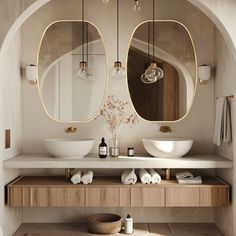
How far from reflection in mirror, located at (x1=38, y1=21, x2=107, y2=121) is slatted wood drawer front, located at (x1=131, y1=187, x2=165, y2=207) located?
1.09 m

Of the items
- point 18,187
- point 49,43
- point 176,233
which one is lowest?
point 176,233

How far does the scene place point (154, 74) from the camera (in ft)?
14.4

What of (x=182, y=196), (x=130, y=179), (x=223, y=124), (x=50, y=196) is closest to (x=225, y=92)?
(x=223, y=124)

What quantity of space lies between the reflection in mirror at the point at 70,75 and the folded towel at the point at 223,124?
1321 mm

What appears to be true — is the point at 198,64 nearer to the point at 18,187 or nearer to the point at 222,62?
the point at 222,62

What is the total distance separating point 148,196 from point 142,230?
0.54 meters

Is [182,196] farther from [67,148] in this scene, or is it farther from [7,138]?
[7,138]

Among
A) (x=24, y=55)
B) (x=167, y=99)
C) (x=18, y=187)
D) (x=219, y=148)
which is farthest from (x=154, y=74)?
(x=18, y=187)

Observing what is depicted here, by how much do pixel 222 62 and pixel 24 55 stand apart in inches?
85.4

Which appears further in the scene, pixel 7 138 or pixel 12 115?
pixel 12 115

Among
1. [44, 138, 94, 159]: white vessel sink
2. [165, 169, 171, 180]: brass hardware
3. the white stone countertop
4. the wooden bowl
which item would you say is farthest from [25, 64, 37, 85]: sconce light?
[165, 169, 171, 180]: brass hardware

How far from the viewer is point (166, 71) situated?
4445mm

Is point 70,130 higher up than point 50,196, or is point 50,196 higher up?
point 70,130

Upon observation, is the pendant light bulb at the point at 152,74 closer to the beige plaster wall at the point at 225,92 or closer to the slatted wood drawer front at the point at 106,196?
the beige plaster wall at the point at 225,92
